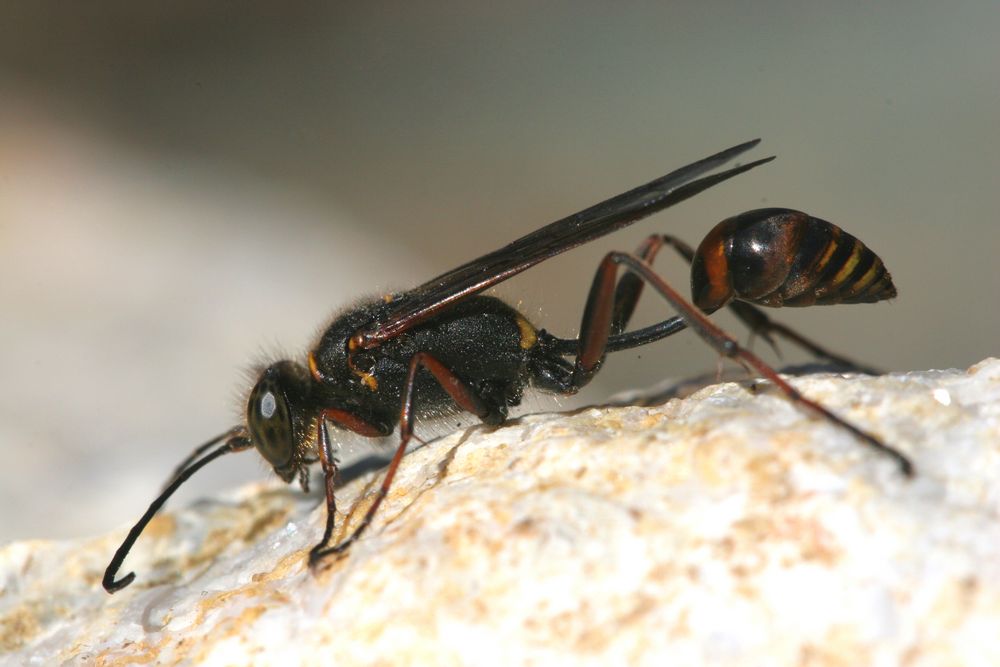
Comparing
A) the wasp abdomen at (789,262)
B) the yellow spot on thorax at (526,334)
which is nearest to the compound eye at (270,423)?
the yellow spot on thorax at (526,334)

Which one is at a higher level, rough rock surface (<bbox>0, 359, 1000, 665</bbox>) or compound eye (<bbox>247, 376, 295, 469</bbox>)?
compound eye (<bbox>247, 376, 295, 469</bbox>)

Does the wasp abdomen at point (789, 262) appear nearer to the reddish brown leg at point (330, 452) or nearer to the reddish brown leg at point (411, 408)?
the reddish brown leg at point (411, 408)

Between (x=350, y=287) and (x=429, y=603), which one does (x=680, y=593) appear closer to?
(x=429, y=603)

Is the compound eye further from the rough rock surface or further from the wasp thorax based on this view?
the rough rock surface

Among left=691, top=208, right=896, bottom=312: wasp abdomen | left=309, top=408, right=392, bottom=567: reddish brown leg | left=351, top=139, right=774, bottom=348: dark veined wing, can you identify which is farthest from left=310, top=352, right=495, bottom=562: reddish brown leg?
left=691, top=208, right=896, bottom=312: wasp abdomen

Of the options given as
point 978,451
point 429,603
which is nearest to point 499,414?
point 429,603

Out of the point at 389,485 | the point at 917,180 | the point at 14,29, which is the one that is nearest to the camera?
the point at 389,485

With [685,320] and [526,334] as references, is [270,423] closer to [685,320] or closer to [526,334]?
[526,334]
